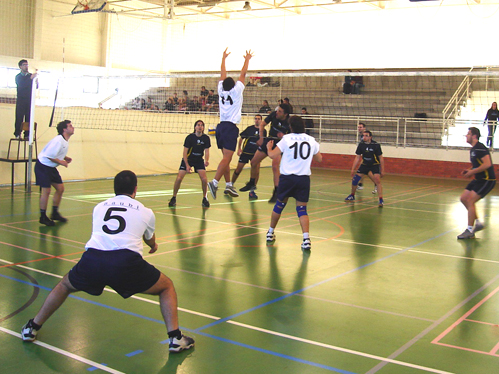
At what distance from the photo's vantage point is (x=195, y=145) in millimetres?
10562

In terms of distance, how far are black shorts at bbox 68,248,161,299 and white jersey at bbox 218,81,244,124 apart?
5.31m

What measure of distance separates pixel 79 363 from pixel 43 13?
2552cm

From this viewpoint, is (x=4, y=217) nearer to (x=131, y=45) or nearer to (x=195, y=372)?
(x=195, y=372)

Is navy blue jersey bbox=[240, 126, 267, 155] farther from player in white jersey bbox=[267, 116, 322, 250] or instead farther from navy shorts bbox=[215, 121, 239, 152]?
player in white jersey bbox=[267, 116, 322, 250]

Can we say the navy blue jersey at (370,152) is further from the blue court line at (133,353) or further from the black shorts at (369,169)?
the blue court line at (133,353)

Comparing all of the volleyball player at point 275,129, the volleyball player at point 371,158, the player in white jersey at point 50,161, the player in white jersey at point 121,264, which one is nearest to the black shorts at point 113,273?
the player in white jersey at point 121,264

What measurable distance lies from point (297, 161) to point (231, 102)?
90.2 inches

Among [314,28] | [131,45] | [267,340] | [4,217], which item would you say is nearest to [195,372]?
[267,340]

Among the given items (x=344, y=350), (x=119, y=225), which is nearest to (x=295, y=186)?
(x=344, y=350)

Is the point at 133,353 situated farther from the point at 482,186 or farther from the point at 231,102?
the point at 482,186

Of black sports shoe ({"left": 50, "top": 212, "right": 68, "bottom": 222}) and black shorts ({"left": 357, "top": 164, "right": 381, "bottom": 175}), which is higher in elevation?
black shorts ({"left": 357, "top": 164, "right": 381, "bottom": 175})

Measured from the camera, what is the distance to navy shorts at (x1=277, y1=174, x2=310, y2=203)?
6.94 metres

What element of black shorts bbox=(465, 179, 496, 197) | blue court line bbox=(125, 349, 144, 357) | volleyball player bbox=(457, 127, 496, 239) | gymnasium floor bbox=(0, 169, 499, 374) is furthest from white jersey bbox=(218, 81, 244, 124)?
blue court line bbox=(125, 349, 144, 357)

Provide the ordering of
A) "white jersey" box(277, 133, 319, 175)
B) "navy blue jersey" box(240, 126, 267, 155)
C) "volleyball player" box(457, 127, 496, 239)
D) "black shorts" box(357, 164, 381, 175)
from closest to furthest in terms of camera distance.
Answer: "white jersey" box(277, 133, 319, 175) → "volleyball player" box(457, 127, 496, 239) → "black shorts" box(357, 164, 381, 175) → "navy blue jersey" box(240, 126, 267, 155)
